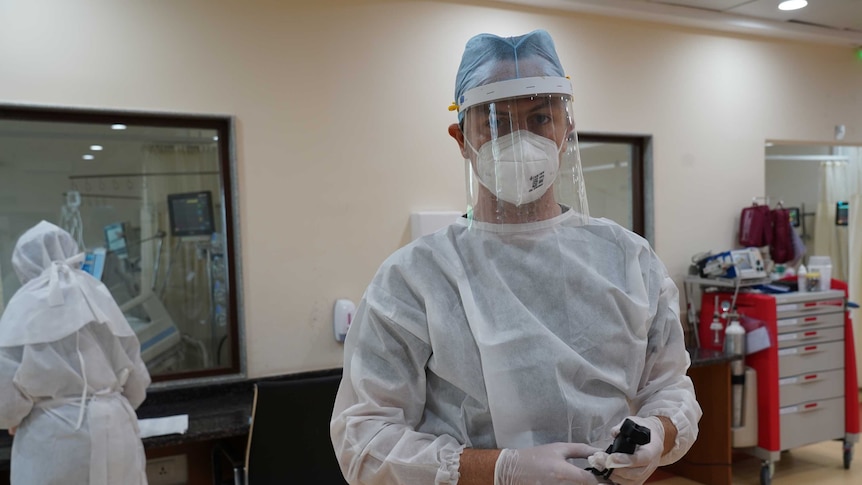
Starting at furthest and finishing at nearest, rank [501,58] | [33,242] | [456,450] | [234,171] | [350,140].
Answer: [350,140] < [234,171] < [33,242] < [501,58] < [456,450]

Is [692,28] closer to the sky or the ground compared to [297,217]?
closer to the sky

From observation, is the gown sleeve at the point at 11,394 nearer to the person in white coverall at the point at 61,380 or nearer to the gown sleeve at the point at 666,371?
the person in white coverall at the point at 61,380

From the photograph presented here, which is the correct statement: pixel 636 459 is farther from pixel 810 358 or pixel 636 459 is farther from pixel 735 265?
A: pixel 810 358

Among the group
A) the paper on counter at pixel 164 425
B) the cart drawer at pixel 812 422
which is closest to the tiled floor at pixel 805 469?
the cart drawer at pixel 812 422

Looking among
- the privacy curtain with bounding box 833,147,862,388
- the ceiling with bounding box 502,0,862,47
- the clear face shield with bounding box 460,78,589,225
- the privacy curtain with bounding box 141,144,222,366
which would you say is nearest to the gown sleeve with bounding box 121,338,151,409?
the privacy curtain with bounding box 141,144,222,366

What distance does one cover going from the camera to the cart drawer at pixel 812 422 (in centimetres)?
363

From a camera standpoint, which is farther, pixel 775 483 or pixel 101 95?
pixel 775 483

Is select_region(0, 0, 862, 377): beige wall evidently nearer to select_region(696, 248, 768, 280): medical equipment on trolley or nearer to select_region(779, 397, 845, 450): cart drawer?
select_region(696, 248, 768, 280): medical equipment on trolley

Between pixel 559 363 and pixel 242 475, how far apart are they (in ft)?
5.82

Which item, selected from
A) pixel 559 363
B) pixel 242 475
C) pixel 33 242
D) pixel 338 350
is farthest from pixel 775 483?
pixel 33 242

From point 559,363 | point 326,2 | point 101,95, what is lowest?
point 559,363

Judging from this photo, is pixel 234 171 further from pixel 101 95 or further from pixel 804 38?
pixel 804 38

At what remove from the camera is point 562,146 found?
1208 millimetres

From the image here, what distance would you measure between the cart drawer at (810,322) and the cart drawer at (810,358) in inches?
4.3
